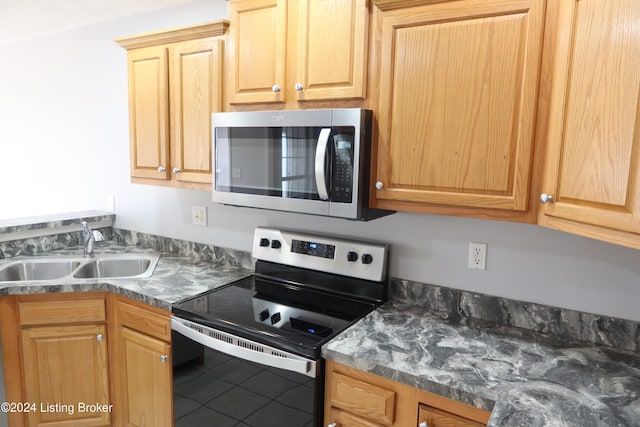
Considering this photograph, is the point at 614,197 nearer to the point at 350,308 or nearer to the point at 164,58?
the point at 350,308

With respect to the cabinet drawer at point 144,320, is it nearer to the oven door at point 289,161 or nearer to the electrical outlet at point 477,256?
the oven door at point 289,161

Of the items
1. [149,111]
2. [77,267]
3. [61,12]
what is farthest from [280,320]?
[61,12]

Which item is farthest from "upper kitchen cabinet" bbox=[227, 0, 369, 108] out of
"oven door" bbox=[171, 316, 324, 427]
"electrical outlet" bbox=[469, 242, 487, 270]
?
"oven door" bbox=[171, 316, 324, 427]

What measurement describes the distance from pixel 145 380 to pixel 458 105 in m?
1.80

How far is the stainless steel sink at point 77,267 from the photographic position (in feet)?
7.79

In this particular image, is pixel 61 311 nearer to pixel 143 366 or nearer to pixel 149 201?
pixel 143 366

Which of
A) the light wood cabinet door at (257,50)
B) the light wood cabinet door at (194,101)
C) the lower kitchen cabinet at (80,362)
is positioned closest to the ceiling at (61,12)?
the light wood cabinet door at (194,101)

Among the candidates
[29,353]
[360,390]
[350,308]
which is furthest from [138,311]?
[360,390]

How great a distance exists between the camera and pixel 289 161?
1.73 metres

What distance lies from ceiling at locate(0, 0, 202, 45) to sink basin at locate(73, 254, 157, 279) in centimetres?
148

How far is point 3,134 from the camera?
376cm

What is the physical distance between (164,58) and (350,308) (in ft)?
4.89

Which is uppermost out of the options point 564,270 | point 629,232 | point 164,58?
point 164,58

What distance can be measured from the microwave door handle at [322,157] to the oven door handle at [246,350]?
0.60 m
